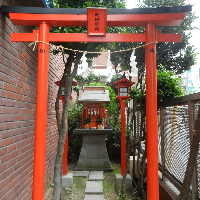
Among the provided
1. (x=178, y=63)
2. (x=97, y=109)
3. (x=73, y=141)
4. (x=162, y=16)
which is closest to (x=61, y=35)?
(x=162, y=16)

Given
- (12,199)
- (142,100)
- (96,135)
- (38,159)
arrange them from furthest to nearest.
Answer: (96,135) < (142,100) < (12,199) < (38,159)

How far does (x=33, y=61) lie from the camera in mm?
4375

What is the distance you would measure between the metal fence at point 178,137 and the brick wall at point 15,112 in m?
2.67

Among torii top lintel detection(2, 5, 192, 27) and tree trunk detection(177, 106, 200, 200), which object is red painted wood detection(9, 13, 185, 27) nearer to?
torii top lintel detection(2, 5, 192, 27)

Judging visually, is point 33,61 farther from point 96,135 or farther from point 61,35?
point 96,135

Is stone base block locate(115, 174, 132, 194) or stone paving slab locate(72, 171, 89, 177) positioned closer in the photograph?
stone base block locate(115, 174, 132, 194)

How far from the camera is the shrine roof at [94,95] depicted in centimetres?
829

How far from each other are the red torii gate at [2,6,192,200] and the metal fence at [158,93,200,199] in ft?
1.85

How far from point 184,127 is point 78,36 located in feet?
7.19

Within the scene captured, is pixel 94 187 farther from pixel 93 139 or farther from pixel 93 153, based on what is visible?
pixel 93 139

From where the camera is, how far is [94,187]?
20.5 feet

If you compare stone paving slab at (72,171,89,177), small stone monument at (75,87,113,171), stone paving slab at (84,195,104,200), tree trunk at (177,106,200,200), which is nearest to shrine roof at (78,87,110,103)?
small stone monument at (75,87,113,171)

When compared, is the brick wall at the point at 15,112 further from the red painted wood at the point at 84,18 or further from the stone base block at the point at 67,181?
the stone base block at the point at 67,181

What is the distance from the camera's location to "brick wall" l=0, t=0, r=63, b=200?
2.88m
